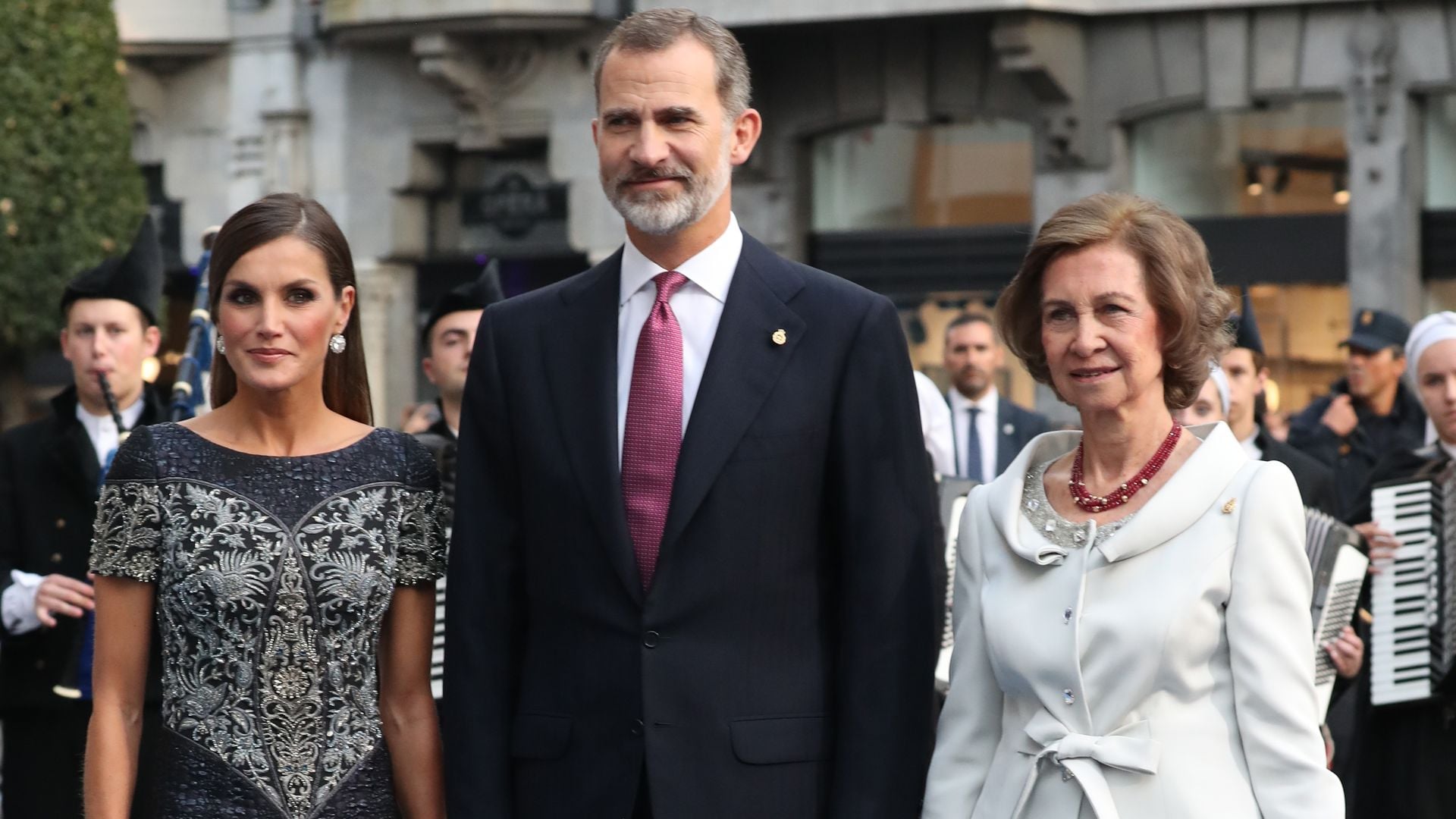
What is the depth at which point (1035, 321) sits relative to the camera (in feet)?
15.8

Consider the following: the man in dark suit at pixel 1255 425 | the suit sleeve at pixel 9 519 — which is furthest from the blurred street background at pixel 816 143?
the suit sleeve at pixel 9 519

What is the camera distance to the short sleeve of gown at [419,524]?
5.03m

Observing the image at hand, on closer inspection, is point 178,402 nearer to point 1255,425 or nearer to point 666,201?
point 666,201

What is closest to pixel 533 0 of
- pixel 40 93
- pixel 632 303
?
pixel 40 93

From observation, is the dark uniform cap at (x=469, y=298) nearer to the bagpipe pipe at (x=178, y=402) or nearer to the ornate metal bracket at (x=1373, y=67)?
the bagpipe pipe at (x=178, y=402)

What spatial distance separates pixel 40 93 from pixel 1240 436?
14986 mm

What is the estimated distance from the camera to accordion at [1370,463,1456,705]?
7980 mm

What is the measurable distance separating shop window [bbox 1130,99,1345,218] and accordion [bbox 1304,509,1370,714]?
11304 millimetres

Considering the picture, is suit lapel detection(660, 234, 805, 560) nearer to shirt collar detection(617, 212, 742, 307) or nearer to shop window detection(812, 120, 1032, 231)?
shirt collar detection(617, 212, 742, 307)

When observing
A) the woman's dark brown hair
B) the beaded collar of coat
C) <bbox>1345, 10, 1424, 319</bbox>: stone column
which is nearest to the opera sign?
<bbox>1345, 10, 1424, 319</bbox>: stone column

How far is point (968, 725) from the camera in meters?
4.67

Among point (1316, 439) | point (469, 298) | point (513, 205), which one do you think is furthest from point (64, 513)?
point (513, 205)

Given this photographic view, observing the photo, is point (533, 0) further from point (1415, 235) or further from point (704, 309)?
point (704, 309)

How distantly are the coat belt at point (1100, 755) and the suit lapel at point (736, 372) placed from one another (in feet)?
2.81
